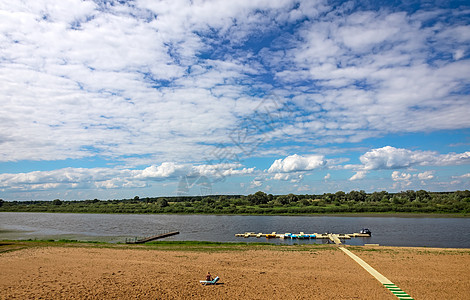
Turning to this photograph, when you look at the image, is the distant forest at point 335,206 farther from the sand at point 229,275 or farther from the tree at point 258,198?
the sand at point 229,275

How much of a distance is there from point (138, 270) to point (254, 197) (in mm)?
118453

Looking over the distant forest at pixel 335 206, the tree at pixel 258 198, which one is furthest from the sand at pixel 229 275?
the tree at pixel 258 198

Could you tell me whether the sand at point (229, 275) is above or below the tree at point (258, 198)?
below

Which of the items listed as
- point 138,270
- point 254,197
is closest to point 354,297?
point 138,270

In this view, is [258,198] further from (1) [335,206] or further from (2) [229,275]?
(2) [229,275]

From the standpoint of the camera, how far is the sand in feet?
55.6

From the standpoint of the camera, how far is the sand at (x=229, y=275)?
17.0 m

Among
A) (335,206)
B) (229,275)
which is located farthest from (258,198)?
(229,275)

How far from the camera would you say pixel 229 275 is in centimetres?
2072

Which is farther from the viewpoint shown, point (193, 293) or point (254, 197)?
point (254, 197)

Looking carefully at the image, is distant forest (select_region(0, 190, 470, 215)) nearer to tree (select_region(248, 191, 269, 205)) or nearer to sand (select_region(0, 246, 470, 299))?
tree (select_region(248, 191, 269, 205))

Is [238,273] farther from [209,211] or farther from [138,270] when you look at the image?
[209,211]

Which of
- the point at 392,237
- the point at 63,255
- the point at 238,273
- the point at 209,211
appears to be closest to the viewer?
the point at 238,273

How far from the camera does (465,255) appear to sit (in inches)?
1102
